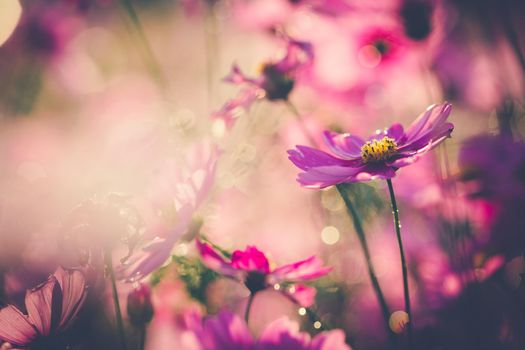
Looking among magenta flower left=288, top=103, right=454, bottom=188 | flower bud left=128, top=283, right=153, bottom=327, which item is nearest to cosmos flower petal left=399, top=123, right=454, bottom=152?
magenta flower left=288, top=103, right=454, bottom=188

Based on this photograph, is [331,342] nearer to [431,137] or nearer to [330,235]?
[431,137]

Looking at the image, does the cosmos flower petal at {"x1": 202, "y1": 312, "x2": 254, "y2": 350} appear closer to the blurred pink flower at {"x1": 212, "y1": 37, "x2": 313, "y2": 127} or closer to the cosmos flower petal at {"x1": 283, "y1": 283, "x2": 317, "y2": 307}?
the cosmos flower petal at {"x1": 283, "y1": 283, "x2": 317, "y2": 307}

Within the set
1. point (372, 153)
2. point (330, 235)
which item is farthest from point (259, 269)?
point (330, 235)

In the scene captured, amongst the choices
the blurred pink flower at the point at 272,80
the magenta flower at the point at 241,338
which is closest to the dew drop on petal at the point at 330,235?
the blurred pink flower at the point at 272,80

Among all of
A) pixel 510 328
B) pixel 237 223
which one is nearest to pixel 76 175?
pixel 237 223

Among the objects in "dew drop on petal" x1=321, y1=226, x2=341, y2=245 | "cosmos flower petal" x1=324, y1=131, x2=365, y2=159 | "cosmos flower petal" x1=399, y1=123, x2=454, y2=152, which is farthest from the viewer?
"dew drop on petal" x1=321, y1=226, x2=341, y2=245

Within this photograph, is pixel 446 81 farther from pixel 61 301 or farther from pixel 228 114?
pixel 61 301
